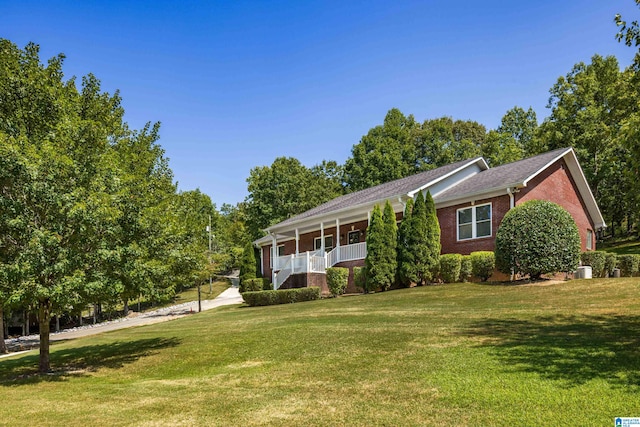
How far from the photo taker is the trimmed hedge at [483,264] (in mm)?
18641

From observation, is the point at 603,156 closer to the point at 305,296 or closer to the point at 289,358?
the point at 305,296

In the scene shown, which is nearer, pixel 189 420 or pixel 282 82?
pixel 189 420

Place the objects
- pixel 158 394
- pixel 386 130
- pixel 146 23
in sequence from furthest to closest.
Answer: pixel 386 130
pixel 146 23
pixel 158 394

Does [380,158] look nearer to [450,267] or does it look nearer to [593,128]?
[593,128]

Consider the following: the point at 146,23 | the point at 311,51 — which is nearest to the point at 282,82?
the point at 311,51

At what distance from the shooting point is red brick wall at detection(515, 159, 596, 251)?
21067 millimetres

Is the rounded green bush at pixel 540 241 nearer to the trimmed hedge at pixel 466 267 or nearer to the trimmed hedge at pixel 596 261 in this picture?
the trimmed hedge at pixel 466 267

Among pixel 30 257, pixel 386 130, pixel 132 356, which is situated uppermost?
pixel 386 130

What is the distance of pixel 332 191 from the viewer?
2071 inches

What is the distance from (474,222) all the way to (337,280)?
6853 millimetres

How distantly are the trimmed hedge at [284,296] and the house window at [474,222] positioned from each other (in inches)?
289

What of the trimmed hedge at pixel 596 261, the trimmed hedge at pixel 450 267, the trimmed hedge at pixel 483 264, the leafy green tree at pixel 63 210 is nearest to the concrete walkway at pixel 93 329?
the leafy green tree at pixel 63 210

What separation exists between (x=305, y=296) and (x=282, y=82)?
9.99m

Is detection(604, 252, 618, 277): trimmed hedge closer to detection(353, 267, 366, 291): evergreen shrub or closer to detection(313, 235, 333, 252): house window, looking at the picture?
detection(353, 267, 366, 291): evergreen shrub
